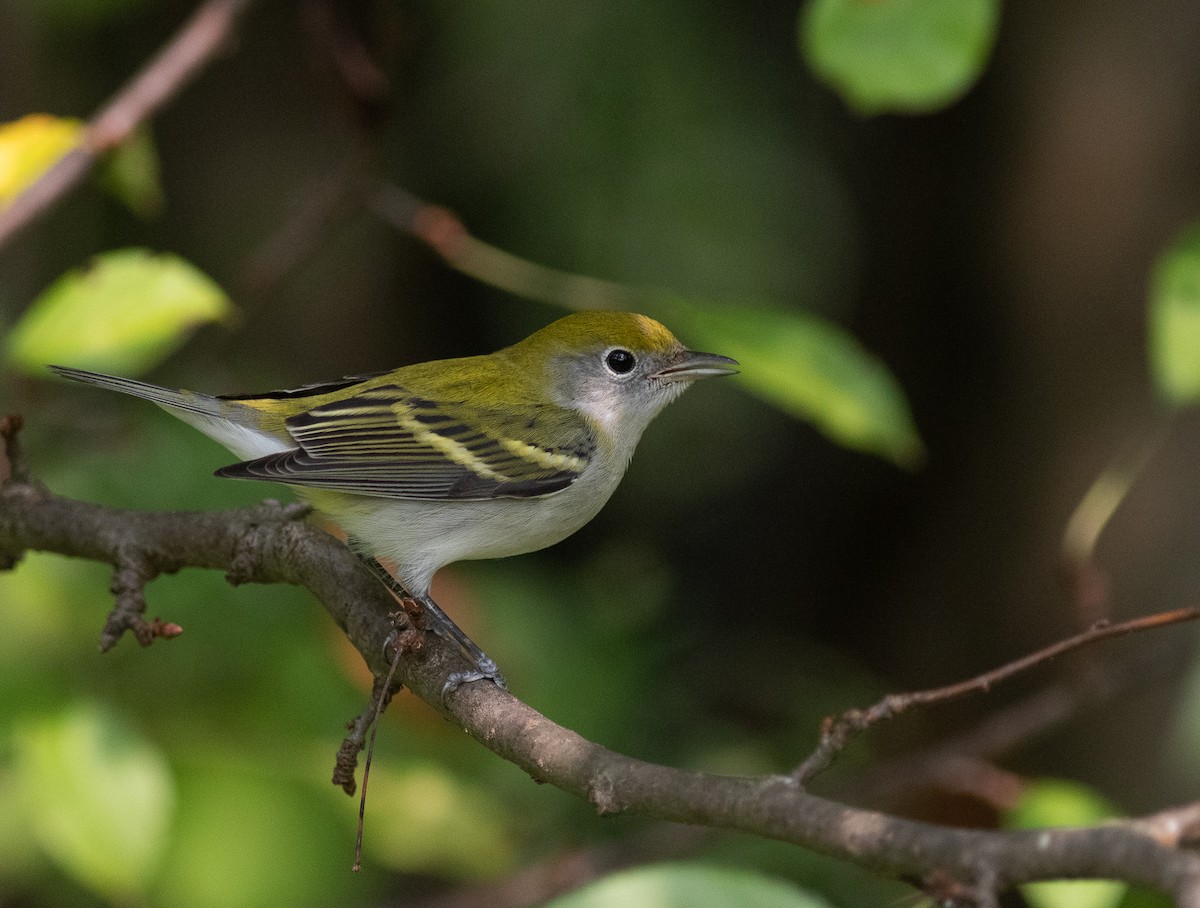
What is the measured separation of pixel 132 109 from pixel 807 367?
1.84 metres

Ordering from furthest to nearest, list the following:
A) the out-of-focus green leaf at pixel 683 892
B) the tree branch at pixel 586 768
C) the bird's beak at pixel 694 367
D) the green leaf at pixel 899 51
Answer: the bird's beak at pixel 694 367, the green leaf at pixel 899 51, the out-of-focus green leaf at pixel 683 892, the tree branch at pixel 586 768

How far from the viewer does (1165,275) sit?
2.84m

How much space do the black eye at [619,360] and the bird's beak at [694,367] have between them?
73 mm

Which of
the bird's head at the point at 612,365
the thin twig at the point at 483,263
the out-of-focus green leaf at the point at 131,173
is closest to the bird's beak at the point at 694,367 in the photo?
the bird's head at the point at 612,365

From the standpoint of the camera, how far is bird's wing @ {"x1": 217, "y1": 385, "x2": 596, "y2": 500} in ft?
9.60

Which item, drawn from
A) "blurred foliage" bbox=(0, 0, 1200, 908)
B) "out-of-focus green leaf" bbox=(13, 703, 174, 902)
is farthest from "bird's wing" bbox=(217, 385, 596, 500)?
"out-of-focus green leaf" bbox=(13, 703, 174, 902)

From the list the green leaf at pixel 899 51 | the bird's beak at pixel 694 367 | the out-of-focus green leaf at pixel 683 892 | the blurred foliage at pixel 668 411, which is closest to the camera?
the out-of-focus green leaf at pixel 683 892

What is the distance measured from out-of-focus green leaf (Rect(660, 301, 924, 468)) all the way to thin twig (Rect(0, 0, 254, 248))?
1.44 m

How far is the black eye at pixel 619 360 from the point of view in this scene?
344 centimetres

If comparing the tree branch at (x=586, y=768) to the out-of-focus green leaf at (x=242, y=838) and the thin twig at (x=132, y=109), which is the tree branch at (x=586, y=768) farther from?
the out-of-focus green leaf at (x=242, y=838)

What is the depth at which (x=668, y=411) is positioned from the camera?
5363 millimetres

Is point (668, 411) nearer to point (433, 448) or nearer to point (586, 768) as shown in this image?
point (433, 448)

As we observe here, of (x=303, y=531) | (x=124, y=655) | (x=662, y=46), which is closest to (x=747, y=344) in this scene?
(x=303, y=531)

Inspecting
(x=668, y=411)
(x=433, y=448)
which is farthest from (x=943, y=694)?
(x=668, y=411)
